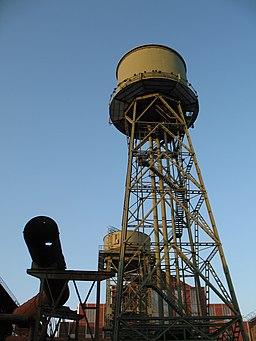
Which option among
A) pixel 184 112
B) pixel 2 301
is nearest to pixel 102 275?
pixel 184 112

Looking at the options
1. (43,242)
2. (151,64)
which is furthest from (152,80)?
(43,242)

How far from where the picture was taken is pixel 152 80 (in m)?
21.1

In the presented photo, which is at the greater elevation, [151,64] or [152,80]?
[151,64]

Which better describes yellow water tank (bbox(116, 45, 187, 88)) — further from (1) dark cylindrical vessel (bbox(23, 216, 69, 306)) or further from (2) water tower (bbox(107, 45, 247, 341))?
(1) dark cylindrical vessel (bbox(23, 216, 69, 306))

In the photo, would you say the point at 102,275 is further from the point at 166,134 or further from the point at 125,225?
the point at 166,134

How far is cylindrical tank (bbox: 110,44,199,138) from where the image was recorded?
21.2 m

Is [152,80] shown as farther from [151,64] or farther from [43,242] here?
[43,242]

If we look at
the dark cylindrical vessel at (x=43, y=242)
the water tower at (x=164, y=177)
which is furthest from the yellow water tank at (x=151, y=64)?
the dark cylindrical vessel at (x=43, y=242)

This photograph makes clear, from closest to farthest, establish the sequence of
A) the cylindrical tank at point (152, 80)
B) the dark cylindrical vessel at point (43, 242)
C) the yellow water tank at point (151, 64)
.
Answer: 1. the dark cylindrical vessel at point (43, 242)
2. the cylindrical tank at point (152, 80)
3. the yellow water tank at point (151, 64)

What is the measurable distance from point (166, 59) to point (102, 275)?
1335cm

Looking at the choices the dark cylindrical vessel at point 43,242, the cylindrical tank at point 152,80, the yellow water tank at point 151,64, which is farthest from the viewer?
the yellow water tank at point 151,64

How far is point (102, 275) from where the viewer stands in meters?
15.4

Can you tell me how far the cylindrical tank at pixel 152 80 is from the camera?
21.2 metres

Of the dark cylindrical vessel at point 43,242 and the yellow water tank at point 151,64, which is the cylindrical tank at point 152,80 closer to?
the yellow water tank at point 151,64
